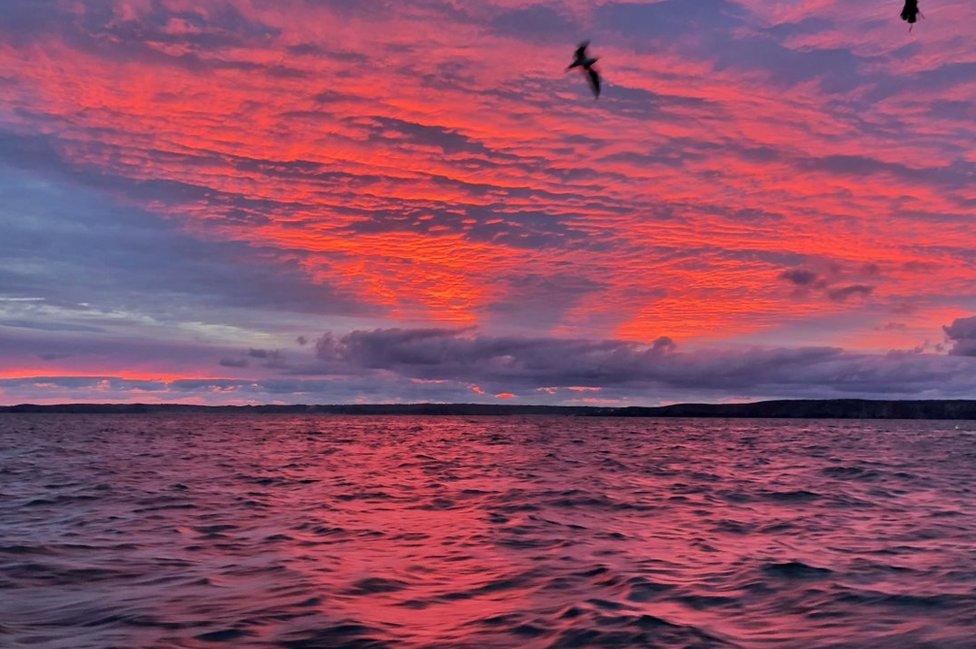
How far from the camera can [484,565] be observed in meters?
16.2

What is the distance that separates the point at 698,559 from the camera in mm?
16625

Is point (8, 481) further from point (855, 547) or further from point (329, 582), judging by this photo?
point (855, 547)

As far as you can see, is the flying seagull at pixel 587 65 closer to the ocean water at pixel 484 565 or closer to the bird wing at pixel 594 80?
the bird wing at pixel 594 80

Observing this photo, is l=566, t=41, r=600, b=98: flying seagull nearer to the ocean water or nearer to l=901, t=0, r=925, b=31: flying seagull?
l=901, t=0, r=925, b=31: flying seagull

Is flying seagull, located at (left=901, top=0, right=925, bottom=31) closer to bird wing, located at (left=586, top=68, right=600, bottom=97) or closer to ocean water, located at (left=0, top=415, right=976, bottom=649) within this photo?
bird wing, located at (left=586, top=68, right=600, bottom=97)

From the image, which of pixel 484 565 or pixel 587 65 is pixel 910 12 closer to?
pixel 587 65

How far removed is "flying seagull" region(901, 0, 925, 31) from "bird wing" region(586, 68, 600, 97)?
3.75m

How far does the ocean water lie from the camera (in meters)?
11.5

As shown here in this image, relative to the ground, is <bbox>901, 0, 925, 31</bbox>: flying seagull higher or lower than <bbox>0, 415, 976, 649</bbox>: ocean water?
higher

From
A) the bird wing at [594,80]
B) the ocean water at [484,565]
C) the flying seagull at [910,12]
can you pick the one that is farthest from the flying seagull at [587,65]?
the ocean water at [484,565]

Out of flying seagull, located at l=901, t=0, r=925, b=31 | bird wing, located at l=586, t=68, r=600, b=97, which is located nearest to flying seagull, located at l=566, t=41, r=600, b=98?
bird wing, located at l=586, t=68, r=600, b=97

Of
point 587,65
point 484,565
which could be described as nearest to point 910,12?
point 587,65

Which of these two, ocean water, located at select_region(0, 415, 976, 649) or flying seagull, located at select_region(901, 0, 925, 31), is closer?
flying seagull, located at select_region(901, 0, 925, 31)

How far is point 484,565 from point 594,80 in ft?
32.0
